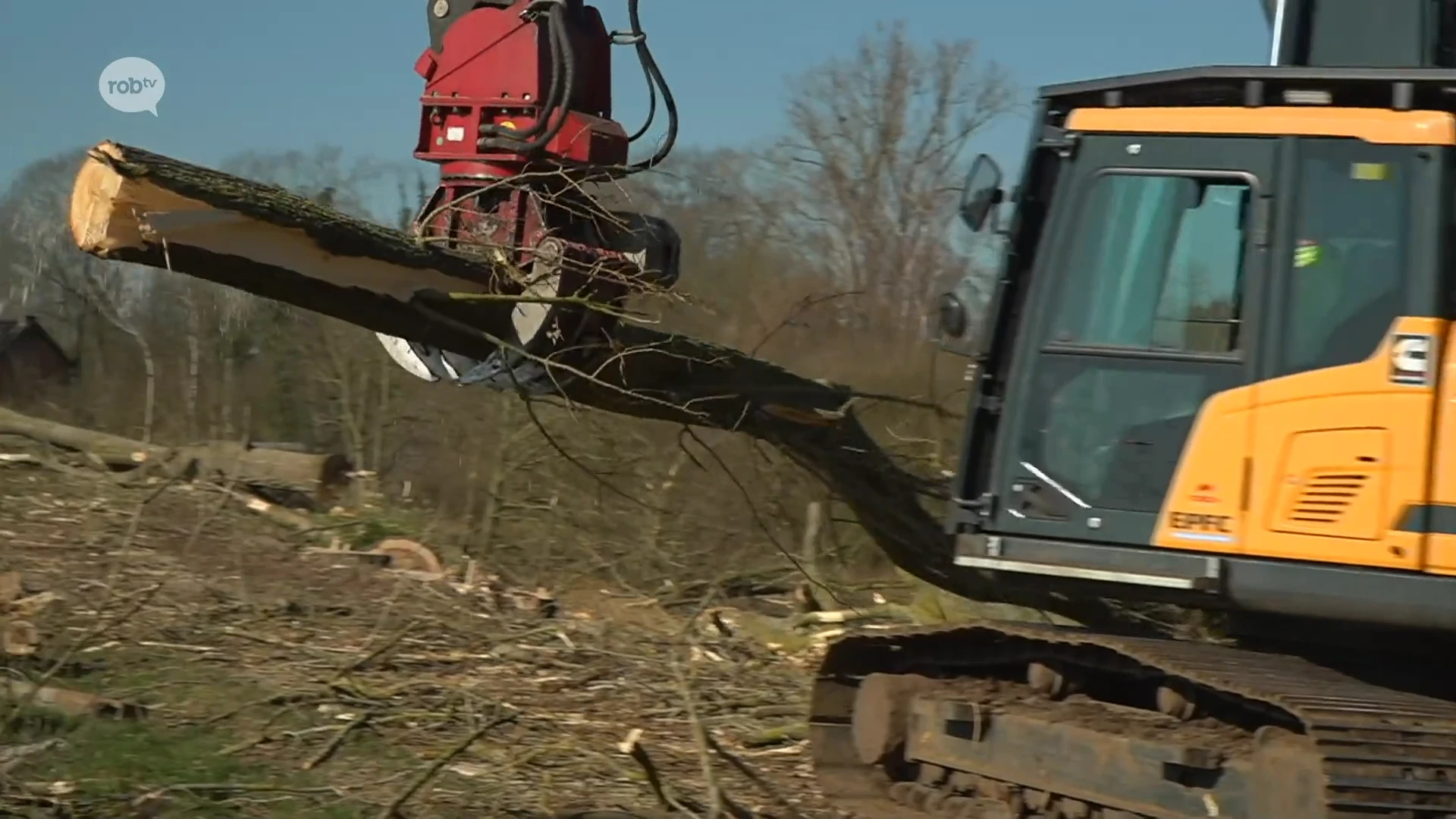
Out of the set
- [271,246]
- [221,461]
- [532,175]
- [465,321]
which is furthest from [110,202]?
[221,461]

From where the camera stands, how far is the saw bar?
178 inches

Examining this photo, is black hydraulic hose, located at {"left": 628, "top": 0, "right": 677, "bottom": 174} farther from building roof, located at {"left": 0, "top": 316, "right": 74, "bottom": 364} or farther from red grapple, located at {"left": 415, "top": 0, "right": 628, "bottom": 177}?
building roof, located at {"left": 0, "top": 316, "right": 74, "bottom": 364}

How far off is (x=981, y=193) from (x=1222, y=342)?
34.9 inches

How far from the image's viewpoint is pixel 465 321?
6.13 meters

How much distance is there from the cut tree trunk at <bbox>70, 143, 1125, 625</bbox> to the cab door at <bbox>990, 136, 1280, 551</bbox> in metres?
0.53

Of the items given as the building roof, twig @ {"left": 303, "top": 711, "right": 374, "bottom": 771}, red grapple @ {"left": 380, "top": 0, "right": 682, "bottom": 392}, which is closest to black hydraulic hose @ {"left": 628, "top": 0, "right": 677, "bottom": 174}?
red grapple @ {"left": 380, "top": 0, "right": 682, "bottom": 392}

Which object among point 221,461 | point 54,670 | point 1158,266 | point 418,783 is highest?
point 1158,266

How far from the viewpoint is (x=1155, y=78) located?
5.11 metres

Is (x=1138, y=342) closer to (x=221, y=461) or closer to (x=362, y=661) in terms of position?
(x=362, y=661)

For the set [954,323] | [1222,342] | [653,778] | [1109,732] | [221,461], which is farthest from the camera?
[221,461]

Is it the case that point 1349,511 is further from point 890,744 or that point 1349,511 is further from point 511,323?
point 511,323

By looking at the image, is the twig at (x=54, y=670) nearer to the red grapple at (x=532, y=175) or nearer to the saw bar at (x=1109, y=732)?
the red grapple at (x=532, y=175)

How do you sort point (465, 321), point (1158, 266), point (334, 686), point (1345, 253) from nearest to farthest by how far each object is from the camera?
point (1345, 253) → point (1158, 266) → point (465, 321) → point (334, 686)

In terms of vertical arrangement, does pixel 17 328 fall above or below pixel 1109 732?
above
